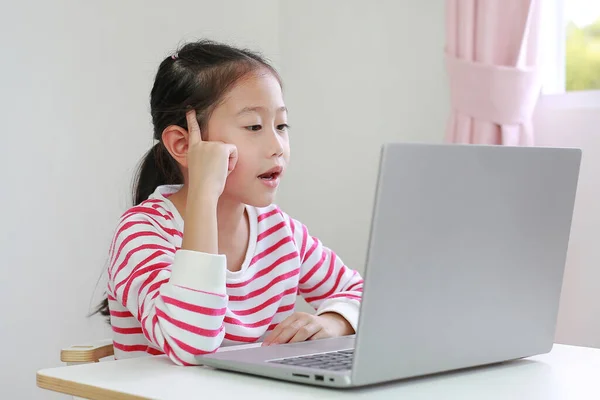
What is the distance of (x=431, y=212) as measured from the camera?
0.86 metres

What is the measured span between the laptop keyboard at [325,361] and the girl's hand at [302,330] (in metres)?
0.17

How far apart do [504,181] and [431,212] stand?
0.39 feet

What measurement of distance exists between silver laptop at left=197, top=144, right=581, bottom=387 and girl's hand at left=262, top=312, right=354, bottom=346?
0.46 ft

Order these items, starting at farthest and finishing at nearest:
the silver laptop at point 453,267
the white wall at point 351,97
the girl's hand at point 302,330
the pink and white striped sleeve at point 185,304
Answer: the white wall at point 351,97 < the girl's hand at point 302,330 < the pink and white striped sleeve at point 185,304 < the silver laptop at point 453,267

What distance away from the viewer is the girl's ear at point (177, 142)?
1.52 metres

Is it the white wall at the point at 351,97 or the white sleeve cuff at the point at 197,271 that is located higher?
the white wall at the point at 351,97

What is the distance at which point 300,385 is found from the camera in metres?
0.91

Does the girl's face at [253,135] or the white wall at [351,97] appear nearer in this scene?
the girl's face at [253,135]

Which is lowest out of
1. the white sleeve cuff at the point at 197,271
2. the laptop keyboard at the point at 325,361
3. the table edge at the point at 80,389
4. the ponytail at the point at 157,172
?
the table edge at the point at 80,389

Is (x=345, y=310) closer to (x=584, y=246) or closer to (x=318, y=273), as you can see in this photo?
(x=318, y=273)

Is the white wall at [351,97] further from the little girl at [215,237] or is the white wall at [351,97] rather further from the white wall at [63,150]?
the little girl at [215,237]

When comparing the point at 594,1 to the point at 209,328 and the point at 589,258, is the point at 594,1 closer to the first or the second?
the point at 589,258

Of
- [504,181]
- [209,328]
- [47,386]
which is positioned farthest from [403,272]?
[47,386]

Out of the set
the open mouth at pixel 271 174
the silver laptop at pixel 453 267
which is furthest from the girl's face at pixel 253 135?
the silver laptop at pixel 453 267
